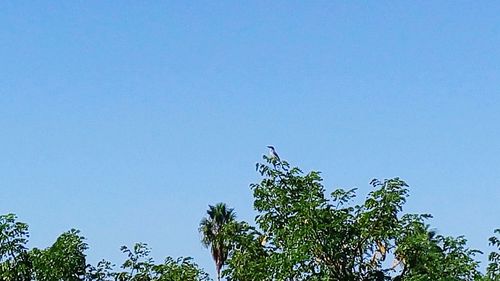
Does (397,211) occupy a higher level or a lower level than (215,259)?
lower

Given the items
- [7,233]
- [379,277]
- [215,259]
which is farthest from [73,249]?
[215,259]

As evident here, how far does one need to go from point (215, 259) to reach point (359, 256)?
777 inches

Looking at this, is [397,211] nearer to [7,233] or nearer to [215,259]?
[7,233]

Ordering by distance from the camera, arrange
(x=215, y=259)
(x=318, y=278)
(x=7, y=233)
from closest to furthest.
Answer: (x=318, y=278) < (x=7, y=233) < (x=215, y=259)

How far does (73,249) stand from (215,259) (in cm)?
1857

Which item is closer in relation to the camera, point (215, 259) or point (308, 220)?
point (308, 220)

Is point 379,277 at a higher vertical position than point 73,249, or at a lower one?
lower

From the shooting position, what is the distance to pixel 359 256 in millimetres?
16312

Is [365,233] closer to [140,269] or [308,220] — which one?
[308,220]

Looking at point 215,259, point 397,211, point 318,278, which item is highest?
point 215,259

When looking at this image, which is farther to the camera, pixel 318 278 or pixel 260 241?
pixel 260 241

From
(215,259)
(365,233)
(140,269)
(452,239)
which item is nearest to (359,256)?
(365,233)

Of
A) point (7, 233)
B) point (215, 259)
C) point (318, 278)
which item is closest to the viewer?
point (318, 278)

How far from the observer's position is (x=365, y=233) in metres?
16.1
